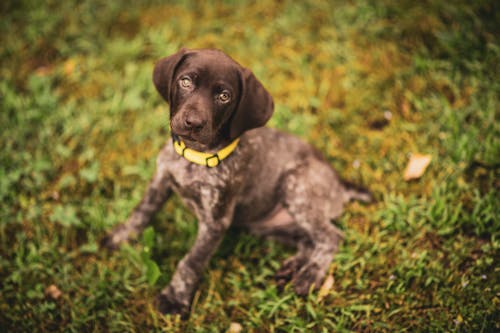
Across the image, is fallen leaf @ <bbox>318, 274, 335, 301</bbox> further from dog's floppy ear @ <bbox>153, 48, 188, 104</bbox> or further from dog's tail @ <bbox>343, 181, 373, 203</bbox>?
dog's floppy ear @ <bbox>153, 48, 188, 104</bbox>

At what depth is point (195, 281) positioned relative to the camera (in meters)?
3.58

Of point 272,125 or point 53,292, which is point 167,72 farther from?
point 53,292

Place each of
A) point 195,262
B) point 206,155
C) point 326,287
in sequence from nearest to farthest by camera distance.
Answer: point 206,155, point 195,262, point 326,287

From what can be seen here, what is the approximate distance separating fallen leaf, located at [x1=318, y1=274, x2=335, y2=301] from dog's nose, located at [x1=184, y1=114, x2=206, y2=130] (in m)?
2.02

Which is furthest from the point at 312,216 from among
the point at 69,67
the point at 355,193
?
the point at 69,67

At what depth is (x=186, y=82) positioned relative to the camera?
9.52 feet

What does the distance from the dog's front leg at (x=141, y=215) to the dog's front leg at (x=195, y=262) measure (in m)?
0.55

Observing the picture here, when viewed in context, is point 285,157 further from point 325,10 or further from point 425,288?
point 325,10

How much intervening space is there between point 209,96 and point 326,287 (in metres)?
2.14

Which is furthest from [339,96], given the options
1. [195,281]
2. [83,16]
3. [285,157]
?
[83,16]

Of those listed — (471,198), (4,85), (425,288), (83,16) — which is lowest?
(425,288)

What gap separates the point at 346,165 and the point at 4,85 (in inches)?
172

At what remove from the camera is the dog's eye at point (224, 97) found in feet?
9.46

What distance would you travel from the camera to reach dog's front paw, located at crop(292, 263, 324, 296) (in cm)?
374
